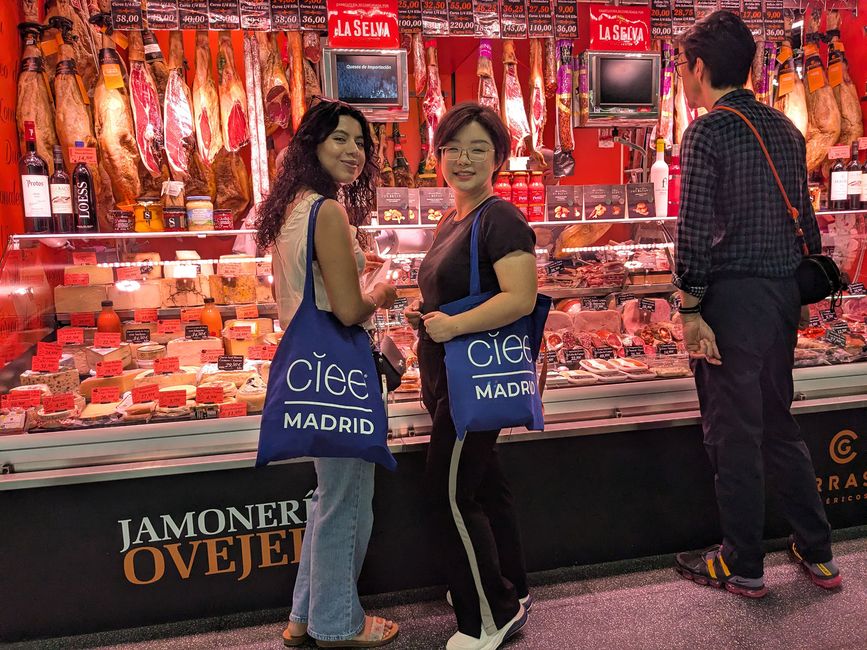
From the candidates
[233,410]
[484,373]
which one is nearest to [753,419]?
[484,373]

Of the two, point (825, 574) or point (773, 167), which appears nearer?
point (773, 167)

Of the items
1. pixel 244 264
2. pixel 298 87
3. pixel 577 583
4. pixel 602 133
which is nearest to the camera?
pixel 577 583

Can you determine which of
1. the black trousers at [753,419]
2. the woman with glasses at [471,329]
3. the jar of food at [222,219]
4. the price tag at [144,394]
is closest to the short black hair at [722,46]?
the black trousers at [753,419]

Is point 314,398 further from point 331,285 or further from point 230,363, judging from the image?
point 230,363

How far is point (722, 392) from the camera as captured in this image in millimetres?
2713

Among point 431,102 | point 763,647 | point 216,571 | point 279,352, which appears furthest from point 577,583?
point 431,102

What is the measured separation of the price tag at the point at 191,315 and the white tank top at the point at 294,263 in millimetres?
1145

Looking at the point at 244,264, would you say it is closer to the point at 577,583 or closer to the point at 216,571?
the point at 216,571

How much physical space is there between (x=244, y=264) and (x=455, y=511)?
1.70 metres

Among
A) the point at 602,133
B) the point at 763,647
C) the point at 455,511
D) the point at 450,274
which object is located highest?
the point at 602,133

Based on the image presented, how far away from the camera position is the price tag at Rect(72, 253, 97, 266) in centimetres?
315

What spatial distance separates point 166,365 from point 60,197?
904 mm

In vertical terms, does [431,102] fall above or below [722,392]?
above

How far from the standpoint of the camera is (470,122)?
2250mm
